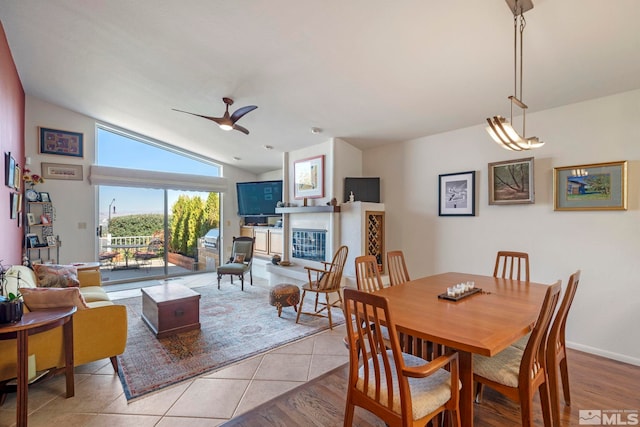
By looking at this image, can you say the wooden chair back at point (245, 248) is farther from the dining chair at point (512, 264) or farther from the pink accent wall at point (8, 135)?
the dining chair at point (512, 264)

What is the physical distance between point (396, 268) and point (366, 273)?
0.48 m

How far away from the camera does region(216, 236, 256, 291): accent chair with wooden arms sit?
205 inches

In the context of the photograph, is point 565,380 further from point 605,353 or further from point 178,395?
point 178,395

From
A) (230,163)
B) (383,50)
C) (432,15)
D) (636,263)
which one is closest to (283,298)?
(383,50)

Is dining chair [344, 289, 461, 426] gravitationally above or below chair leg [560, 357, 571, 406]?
above

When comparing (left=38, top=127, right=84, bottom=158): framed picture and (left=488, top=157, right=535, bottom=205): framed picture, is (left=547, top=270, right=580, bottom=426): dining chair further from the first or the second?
(left=38, top=127, right=84, bottom=158): framed picture

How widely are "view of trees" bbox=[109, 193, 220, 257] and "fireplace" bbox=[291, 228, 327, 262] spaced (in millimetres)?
2619

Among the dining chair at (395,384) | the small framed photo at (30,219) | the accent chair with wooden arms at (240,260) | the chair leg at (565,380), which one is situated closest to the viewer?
the dining chair at (395,384)

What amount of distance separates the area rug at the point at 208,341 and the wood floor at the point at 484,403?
2.61 ft

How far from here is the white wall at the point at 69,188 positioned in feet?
15.7

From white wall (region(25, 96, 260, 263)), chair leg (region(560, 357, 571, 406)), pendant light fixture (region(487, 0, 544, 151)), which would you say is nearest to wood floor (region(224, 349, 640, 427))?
chair leg (region(560, 357, 571, 406))

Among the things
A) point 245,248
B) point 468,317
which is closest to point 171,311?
point 245,248

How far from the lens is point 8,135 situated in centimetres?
333

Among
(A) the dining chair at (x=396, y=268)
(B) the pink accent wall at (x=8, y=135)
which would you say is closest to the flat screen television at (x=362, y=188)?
(A) the dining chair at (x=396, y=268)
